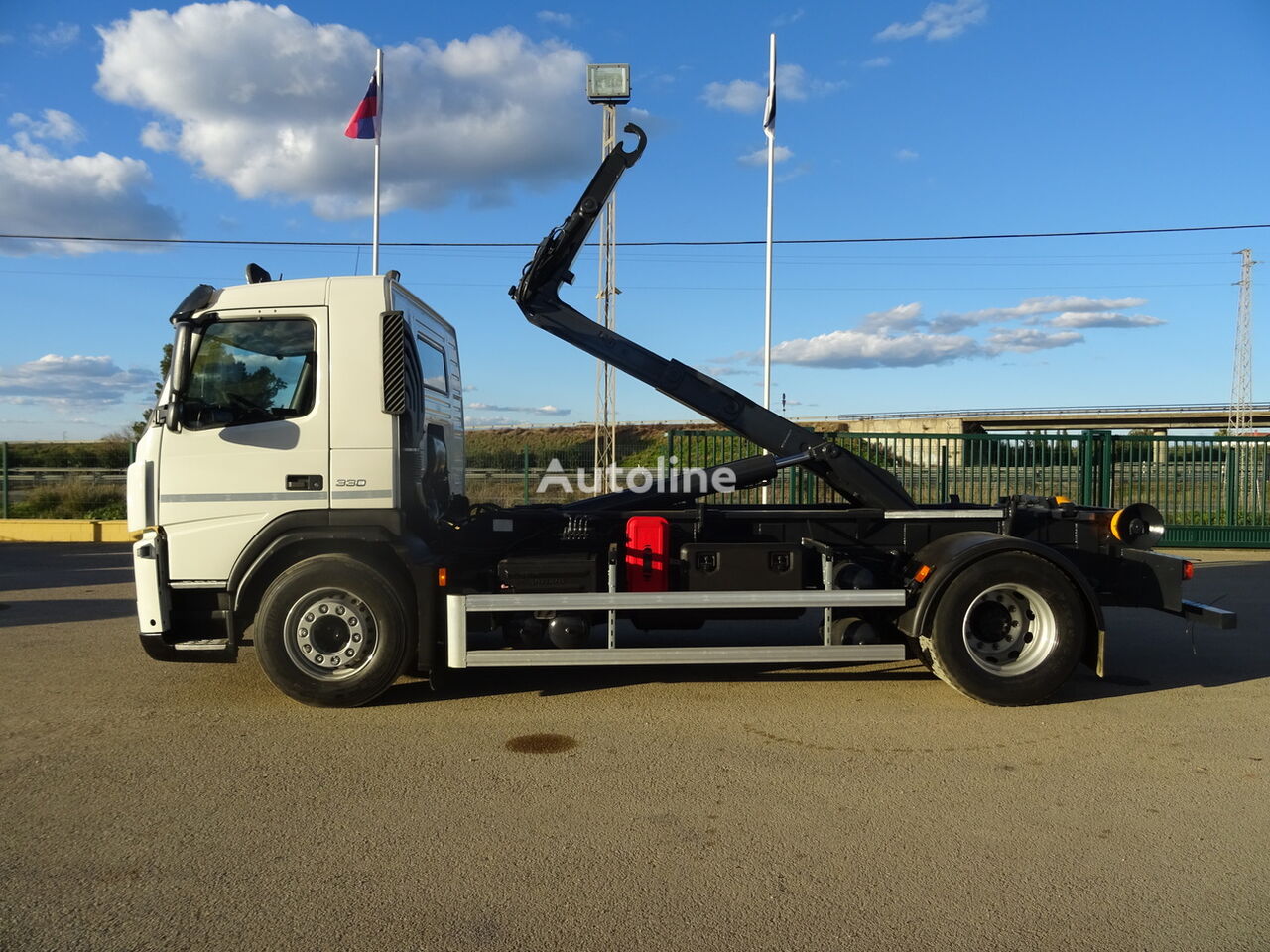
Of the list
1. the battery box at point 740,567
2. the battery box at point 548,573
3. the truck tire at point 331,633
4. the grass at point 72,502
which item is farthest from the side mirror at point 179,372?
the grass at point 72,502

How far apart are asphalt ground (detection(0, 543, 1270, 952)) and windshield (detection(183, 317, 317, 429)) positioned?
1.94 m

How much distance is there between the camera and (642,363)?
6.72 metres

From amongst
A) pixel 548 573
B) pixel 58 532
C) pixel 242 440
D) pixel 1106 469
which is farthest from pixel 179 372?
pixel 1106 469

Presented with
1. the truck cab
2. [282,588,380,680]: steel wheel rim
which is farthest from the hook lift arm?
[282,588,380,680]: steel wheel rim

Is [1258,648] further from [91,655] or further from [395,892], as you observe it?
[91,655]

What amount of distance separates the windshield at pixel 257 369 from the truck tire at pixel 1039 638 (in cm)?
428

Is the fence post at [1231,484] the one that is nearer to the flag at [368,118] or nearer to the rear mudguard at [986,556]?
the rear mudguard at [986,556]

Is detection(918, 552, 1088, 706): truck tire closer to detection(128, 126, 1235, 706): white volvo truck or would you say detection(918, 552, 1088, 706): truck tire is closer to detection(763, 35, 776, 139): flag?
detection(128, 126, 1235, 706): white volvo truck

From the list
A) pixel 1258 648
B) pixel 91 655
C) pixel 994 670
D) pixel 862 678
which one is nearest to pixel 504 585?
pixel 862 678

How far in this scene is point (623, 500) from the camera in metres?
6.82

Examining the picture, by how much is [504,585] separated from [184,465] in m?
2.13

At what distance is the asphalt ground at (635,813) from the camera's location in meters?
3.24

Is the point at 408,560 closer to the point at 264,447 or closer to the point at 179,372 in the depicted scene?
the point at 264,447

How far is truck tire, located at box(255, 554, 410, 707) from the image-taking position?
5586 mm
